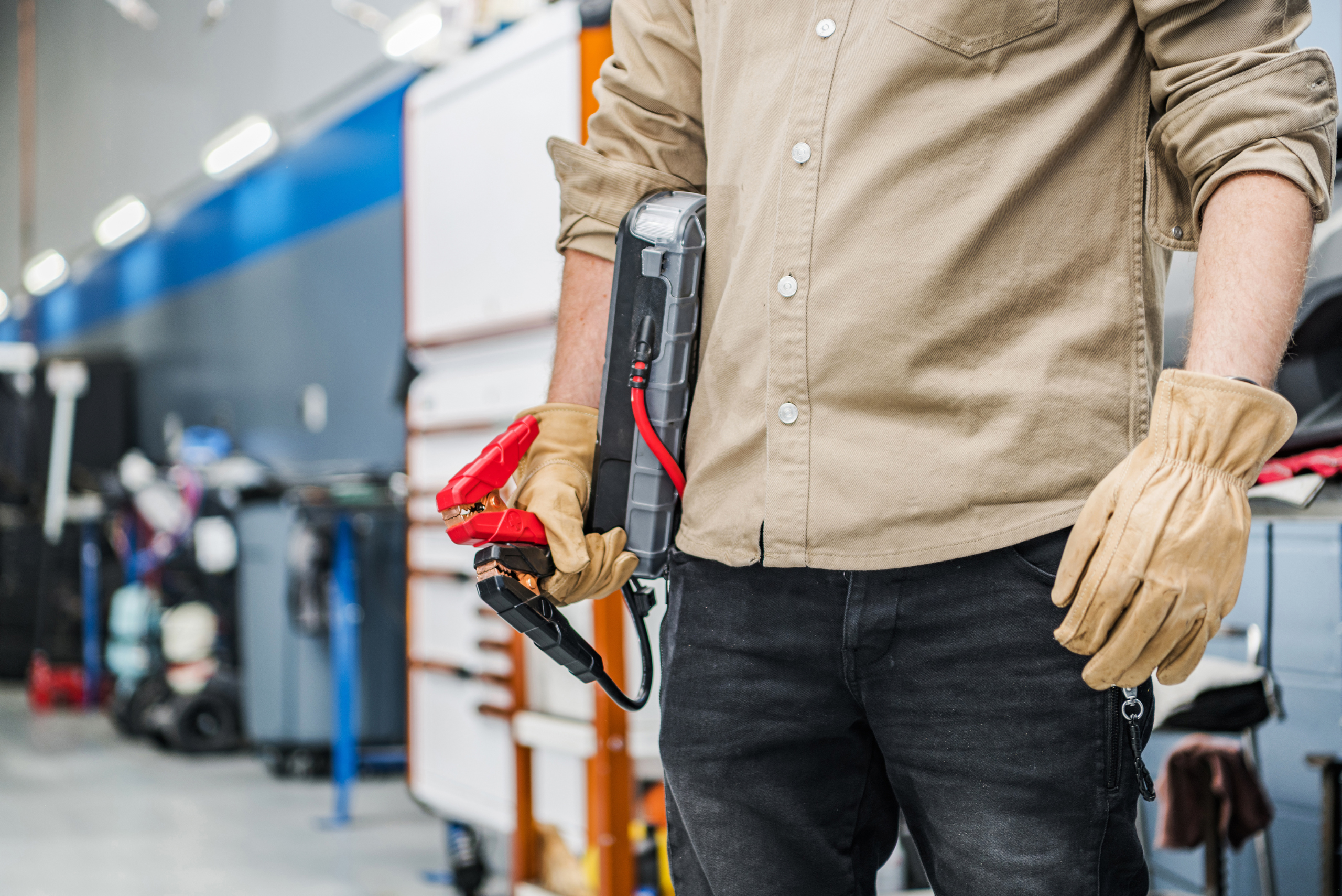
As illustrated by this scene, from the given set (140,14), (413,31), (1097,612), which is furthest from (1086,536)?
(140,14)

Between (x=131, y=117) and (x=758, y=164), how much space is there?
8.11 meters

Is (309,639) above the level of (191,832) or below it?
above

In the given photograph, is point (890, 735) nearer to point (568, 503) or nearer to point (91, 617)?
point (568, 503)

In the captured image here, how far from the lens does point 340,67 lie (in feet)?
16.9

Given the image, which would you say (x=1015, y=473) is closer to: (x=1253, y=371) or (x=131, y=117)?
(x=1253, y=371)

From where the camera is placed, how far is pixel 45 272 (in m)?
9.78

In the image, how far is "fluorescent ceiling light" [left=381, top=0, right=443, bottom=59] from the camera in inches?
164

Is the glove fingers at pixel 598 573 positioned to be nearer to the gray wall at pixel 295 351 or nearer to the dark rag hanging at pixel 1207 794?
the dark rag hanging at pixel 1207 794

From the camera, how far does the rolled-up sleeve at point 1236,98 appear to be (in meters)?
0.71

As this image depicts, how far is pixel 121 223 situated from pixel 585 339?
26.7 ft

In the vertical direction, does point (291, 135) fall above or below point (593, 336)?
above

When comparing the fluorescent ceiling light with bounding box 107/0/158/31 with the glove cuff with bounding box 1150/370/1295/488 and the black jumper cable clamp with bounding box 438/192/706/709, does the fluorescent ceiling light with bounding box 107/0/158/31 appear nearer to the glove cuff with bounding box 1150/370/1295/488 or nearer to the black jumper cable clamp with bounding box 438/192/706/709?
the black jumper cable clamp with bounding box 438/192/706/709

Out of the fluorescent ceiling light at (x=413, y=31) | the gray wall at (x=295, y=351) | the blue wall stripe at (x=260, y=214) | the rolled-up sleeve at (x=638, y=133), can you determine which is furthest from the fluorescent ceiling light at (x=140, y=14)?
the rolled-up sleeve at (x=638, y=133)

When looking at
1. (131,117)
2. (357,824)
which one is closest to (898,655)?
(357,824)
